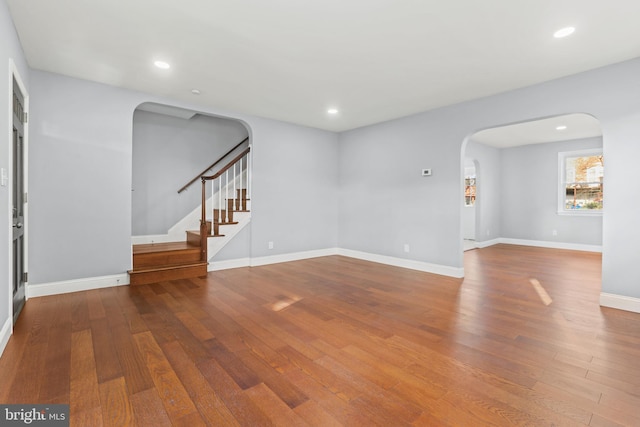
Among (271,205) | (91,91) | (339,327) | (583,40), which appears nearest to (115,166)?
(91,91)

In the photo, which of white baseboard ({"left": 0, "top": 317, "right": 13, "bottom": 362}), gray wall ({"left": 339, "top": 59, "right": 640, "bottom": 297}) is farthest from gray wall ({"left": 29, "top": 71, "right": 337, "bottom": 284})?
gray wall ({"left": 339, "top": 59, "right": 640, "bottom": 297})

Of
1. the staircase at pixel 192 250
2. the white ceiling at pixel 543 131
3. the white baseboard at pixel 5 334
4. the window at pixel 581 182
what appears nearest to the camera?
the white baseboard at pixel 5 334

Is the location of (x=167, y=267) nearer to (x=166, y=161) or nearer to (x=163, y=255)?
(x=163, y=255)

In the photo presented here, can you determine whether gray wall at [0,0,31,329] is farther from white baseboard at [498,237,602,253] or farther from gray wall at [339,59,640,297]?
white baseboard at [498,237,602,253]

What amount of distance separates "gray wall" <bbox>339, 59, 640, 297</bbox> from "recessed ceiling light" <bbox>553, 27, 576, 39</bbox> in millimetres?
1091

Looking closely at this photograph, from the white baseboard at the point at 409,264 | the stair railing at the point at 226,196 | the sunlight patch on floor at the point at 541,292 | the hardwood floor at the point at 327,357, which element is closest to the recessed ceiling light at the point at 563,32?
the hardwood floor at the point at 327,357

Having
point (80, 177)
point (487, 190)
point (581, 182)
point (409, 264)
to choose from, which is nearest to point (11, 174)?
point (80, 177)

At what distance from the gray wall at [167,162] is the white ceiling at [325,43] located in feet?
5.17

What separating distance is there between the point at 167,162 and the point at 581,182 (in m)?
9.38

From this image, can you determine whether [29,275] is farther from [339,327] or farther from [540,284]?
[540,284]

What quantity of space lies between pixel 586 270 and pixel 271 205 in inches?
216

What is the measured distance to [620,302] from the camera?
325cm

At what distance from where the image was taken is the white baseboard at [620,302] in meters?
3.16

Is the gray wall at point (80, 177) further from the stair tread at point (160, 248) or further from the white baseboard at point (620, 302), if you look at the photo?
the white baseboard at point (620, 302)
